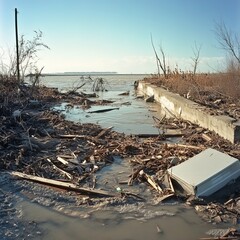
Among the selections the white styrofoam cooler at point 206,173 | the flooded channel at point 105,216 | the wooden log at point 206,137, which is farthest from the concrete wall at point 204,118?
the flooded channel at point 105,216

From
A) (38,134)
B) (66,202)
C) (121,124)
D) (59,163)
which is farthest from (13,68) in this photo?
(66,202)

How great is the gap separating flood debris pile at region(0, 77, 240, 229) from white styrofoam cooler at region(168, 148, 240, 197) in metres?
0.13

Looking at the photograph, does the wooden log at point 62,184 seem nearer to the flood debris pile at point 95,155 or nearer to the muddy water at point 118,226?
the flood debris pile at point 95,155

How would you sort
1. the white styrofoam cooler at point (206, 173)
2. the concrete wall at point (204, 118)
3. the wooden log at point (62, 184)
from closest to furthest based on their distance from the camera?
the white styrofoam cooler at point (206, 173), the wooden log at point (62, 184), the concrete wall at point (204, 118)

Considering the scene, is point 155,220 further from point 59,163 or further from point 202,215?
point 59,163

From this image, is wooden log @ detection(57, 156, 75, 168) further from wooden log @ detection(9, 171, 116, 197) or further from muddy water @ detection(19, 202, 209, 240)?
muddy water @ detection(19, 202, 209, 240)

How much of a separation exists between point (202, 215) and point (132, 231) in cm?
90

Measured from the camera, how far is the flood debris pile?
Result: 4684 mm

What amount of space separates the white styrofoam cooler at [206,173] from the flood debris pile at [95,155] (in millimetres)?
128

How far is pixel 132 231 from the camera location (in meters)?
3.76

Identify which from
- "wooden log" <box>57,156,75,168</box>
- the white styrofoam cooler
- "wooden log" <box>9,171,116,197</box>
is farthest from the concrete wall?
"wooden log" <box>9,171,116,197</box>

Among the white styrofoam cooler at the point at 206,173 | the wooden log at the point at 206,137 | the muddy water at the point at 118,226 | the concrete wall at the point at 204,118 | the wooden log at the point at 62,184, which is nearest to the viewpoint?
the muddy water at the point at 118,226

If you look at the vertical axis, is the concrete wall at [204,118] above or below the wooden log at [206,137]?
above

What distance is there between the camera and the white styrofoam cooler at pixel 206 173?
4.62 m
